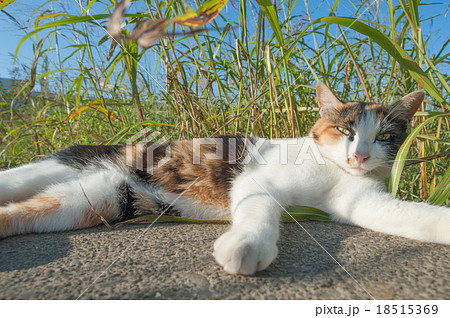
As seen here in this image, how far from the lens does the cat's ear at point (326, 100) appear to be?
1211mm

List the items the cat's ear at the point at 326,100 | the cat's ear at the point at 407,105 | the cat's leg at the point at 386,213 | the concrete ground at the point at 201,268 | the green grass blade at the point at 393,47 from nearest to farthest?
the concrete ground at the point at 201,268 → the cat's leg at the point at 386,213 → the green grass blade at the point at 393,47 → the cat's ear at the point at 407,105 → the cat's ear at the point at 326,100

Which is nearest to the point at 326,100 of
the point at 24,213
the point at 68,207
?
the point at 68,207

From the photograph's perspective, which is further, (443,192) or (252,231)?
(443,192)

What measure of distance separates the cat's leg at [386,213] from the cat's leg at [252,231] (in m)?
0.21

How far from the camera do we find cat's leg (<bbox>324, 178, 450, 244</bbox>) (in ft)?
2.67

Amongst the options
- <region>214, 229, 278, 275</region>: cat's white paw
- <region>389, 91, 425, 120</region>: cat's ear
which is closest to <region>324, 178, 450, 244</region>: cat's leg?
<region>389, 91, 425, 120</region>: cat's ear

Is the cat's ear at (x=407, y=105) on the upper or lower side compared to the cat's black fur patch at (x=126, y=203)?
upper

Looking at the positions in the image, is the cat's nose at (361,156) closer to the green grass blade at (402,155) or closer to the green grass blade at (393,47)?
the green grass blade at (402,155)

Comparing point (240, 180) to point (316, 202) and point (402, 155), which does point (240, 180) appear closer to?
point (316, 202)

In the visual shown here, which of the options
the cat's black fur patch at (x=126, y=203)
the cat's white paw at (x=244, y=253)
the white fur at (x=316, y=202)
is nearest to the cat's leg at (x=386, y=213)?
the white fur at (x=316, y=202)

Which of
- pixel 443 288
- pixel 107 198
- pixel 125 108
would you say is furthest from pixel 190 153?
pixel 125 108

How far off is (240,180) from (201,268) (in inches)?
20.6

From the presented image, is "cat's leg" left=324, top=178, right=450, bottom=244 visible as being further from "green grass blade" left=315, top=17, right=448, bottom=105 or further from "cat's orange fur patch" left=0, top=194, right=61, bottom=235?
"cat's orange fur patch" left=0, top=194, right=61, bottom=235

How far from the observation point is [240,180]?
1.11 meters
